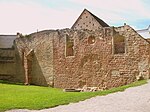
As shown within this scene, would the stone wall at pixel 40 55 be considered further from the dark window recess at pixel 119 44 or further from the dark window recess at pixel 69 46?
the dark window recess at pixel 119 44

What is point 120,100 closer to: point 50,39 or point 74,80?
point 74,80

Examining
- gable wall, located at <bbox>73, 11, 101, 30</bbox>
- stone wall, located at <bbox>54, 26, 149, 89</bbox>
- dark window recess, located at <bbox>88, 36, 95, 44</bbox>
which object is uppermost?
gable wall, located at <bbox>73, 11, 101, 30</bbox>

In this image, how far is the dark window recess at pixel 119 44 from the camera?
19.1m

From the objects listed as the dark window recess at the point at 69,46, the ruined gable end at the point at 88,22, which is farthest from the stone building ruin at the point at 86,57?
the ruined gable end at the point at 88,22

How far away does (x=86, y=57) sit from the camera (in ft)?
66.6

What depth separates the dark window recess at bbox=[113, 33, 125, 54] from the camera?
19.1m

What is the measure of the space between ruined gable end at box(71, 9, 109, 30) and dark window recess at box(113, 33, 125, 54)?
19.6m

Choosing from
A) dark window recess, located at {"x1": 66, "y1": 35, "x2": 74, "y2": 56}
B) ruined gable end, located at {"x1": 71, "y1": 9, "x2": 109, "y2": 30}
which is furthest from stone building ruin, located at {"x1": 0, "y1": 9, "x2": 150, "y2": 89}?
ruined gable end, located at {"x1": 71, "y1": 9, "x2": 109, "y2": 30}

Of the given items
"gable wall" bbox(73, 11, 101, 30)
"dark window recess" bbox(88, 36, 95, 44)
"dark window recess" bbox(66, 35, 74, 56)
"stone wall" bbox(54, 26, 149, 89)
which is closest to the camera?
"stone wall" bbox(54, 26, 149, 89)

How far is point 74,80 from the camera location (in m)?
20.9

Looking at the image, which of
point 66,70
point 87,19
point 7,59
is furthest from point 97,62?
point 87,19

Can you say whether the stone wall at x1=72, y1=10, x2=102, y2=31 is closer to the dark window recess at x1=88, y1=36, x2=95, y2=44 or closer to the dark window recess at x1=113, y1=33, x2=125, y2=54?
the dark window recess at x1=88, y1=36, x2=95, y2=44

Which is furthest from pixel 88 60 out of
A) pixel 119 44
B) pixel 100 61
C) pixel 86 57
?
pixel 119 44

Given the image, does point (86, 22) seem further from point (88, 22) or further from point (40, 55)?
point (40, 55)
